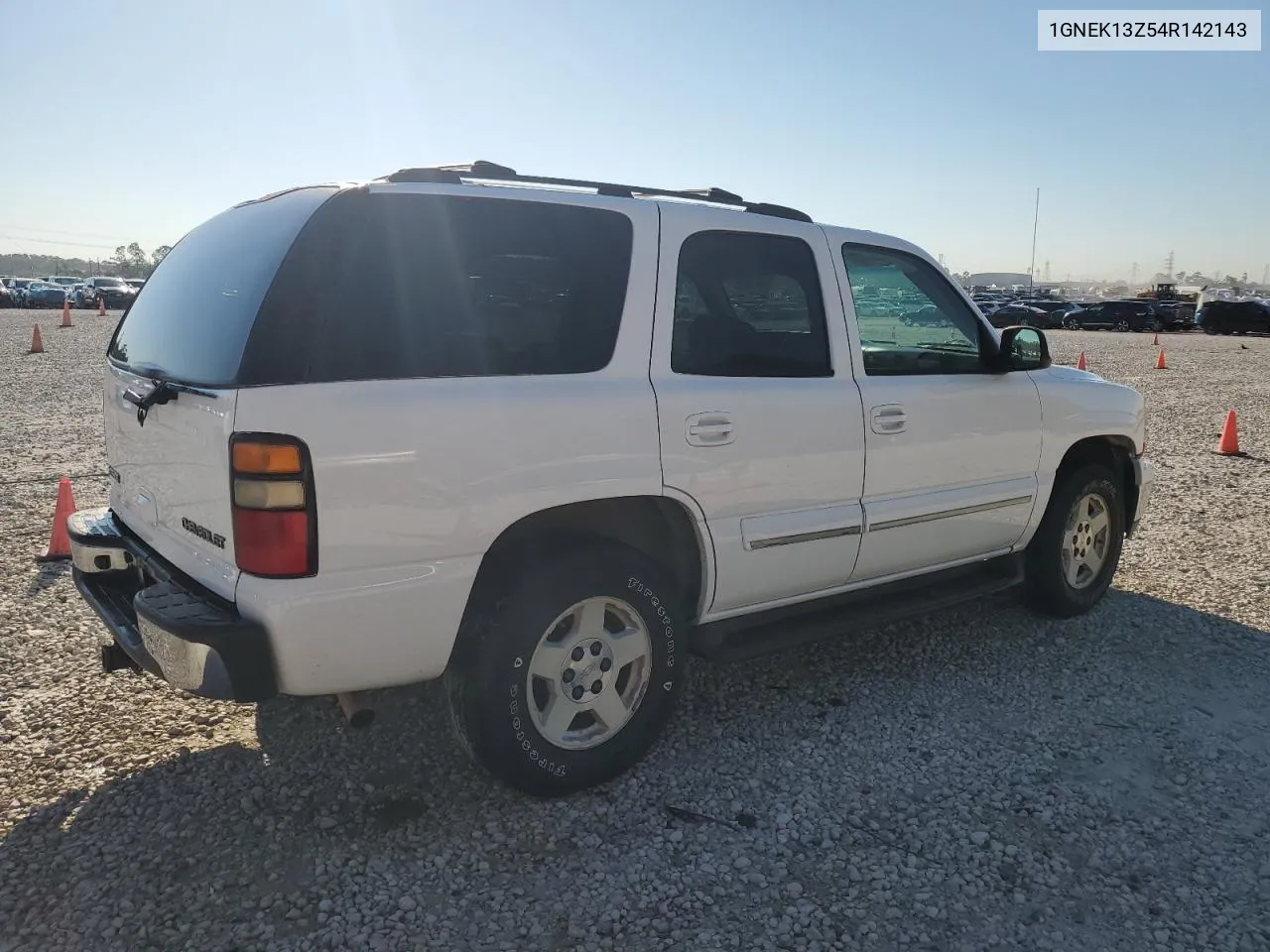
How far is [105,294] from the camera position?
43.4 m

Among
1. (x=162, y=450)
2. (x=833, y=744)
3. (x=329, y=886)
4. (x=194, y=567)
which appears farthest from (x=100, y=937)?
(x=833, y=744)

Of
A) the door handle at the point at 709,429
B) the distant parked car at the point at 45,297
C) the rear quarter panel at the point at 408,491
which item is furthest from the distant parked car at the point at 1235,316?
the distant parked car at the point at 45,297

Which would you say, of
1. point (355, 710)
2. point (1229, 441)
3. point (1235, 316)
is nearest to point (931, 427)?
point (355, 710)

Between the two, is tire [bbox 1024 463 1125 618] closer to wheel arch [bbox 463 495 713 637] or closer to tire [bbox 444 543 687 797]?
wheel arch [bbox 463 495 713 637]

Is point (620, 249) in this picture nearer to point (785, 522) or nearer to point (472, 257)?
point (472, 257)

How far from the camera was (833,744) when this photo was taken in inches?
141

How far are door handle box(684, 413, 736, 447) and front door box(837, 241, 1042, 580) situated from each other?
0.73 m

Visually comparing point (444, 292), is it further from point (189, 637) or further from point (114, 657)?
point (114, 657)

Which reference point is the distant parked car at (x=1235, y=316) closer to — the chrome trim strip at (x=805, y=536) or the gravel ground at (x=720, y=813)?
the gravel ground at (x=720, y=813)

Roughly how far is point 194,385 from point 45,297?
4808cm

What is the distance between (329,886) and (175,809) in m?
0.72

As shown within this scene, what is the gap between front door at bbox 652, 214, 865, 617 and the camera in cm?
324

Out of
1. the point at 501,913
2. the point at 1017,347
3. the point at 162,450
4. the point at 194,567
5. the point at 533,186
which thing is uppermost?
the point at 533,186

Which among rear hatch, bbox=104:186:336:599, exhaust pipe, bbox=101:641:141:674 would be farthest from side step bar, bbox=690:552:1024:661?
exhaust pipe, bbox=101:641:141:674
